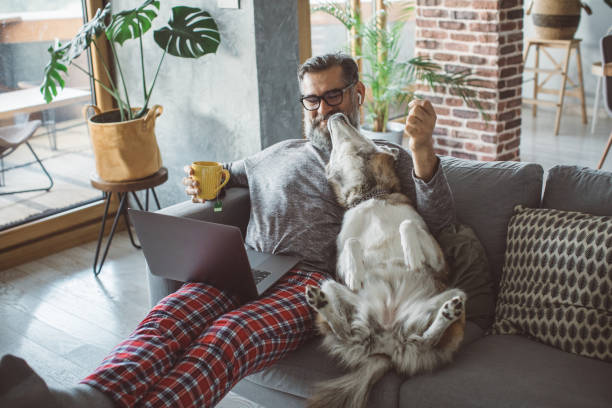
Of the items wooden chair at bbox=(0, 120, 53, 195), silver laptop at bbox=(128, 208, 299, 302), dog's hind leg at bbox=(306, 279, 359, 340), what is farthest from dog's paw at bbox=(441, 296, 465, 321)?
wooden chair at bbox=(0, 120, 53, 195)

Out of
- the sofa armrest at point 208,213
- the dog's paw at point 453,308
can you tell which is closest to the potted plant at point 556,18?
the sofa armrest at point 208,213

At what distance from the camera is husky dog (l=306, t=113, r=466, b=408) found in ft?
5.30

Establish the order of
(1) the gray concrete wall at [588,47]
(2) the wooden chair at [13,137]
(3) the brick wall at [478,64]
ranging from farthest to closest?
1. (1) the gray concrete wall at [588,47]
2. (3) the brick wall at [478,64]
3. (2) the wooden chair at [13,137]

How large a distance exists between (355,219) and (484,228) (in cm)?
45

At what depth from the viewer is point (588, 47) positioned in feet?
20.3

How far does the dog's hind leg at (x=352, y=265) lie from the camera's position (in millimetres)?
1819

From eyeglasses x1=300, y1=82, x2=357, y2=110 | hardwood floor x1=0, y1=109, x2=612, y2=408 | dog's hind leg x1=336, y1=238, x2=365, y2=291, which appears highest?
eyeglasses x1=300, y1=82, x2=357, y2=110

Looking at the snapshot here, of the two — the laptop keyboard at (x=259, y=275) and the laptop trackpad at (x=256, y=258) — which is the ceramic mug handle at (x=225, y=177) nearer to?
the laptop trackpad at (x=256, y=258)

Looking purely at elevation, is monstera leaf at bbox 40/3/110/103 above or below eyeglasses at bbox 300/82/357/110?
above

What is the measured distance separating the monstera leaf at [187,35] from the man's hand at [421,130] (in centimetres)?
142

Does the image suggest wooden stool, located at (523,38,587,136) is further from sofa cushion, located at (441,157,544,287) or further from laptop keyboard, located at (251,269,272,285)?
laptop keyboard, located at (251,269,272,285)

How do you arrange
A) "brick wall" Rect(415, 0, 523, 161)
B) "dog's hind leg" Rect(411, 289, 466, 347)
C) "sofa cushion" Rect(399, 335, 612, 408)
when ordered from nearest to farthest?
"sofa cushion" Rect(399, 335, 612, 408), "dog's hind leg" Rect(411, 289, 466, 347), "brick wall" Rect(415, 0, 523, 161)

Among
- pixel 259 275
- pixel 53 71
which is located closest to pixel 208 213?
pixel 259 275

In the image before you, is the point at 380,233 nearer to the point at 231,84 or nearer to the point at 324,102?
the point at 324,102
